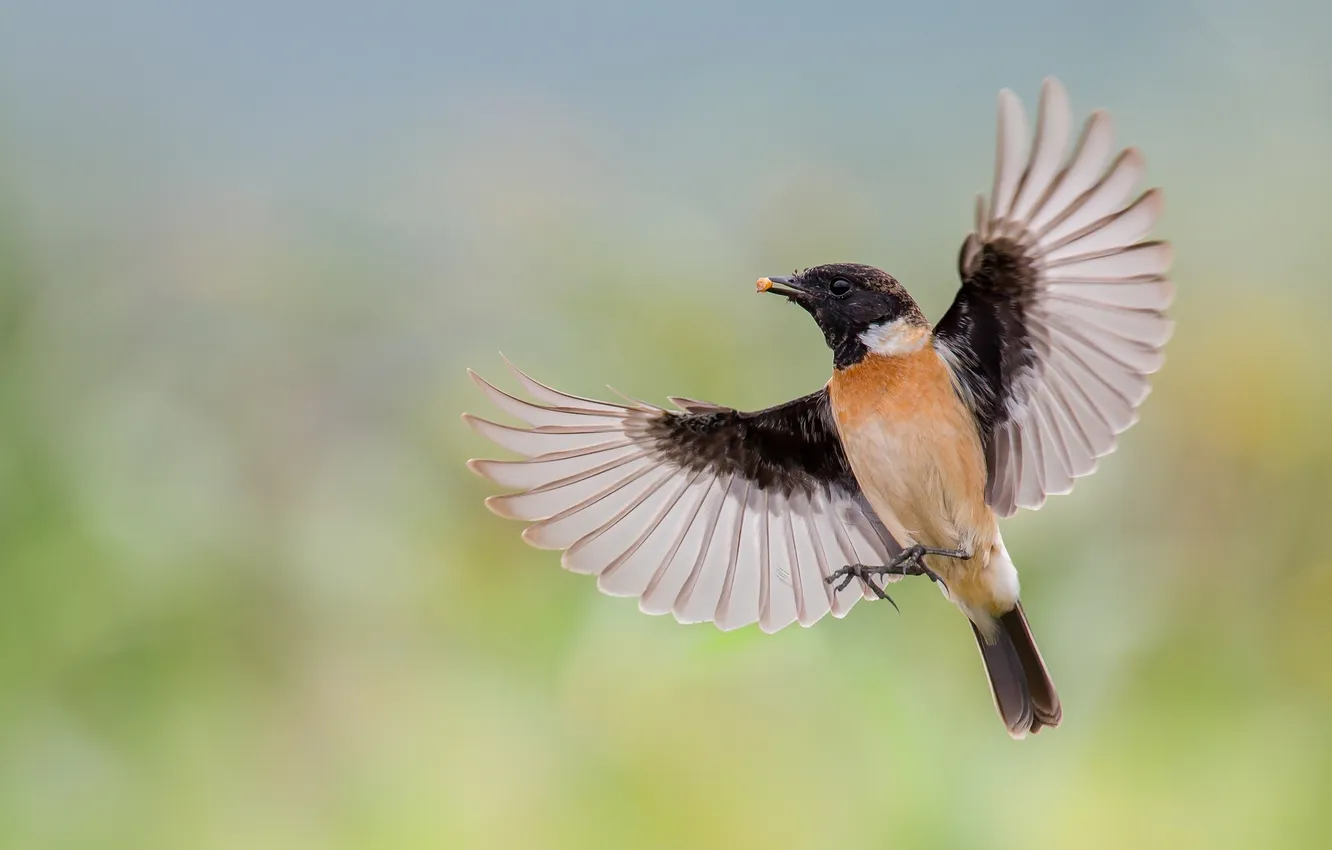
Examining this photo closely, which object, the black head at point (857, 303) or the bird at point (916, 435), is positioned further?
the black head at point (857, 303)

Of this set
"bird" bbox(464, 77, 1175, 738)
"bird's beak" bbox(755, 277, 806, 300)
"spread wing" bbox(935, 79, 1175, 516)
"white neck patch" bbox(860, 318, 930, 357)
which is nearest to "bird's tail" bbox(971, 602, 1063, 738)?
"bird" bbox(464, 77, 1175, 738)

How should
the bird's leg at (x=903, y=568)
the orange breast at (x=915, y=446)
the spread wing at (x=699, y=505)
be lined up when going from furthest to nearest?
the spread wing at (x=699, y=505)
the orange breast at (x=915, y=446)
the bird's leg at (x=903, y=568)

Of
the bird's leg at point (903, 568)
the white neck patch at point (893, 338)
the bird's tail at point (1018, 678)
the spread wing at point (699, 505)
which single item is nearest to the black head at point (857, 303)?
the white neck patch at point (893, 338)

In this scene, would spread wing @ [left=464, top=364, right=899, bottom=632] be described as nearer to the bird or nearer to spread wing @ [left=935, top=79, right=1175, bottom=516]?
the bird

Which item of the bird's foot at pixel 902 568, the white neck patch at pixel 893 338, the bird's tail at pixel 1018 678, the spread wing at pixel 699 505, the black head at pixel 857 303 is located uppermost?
the black head at pixel 857 303

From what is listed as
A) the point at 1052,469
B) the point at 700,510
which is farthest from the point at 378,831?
the point at 1052,469

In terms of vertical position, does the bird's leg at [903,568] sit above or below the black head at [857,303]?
below

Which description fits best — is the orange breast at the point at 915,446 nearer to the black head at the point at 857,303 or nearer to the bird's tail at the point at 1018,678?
the black head at the point at 857,303
